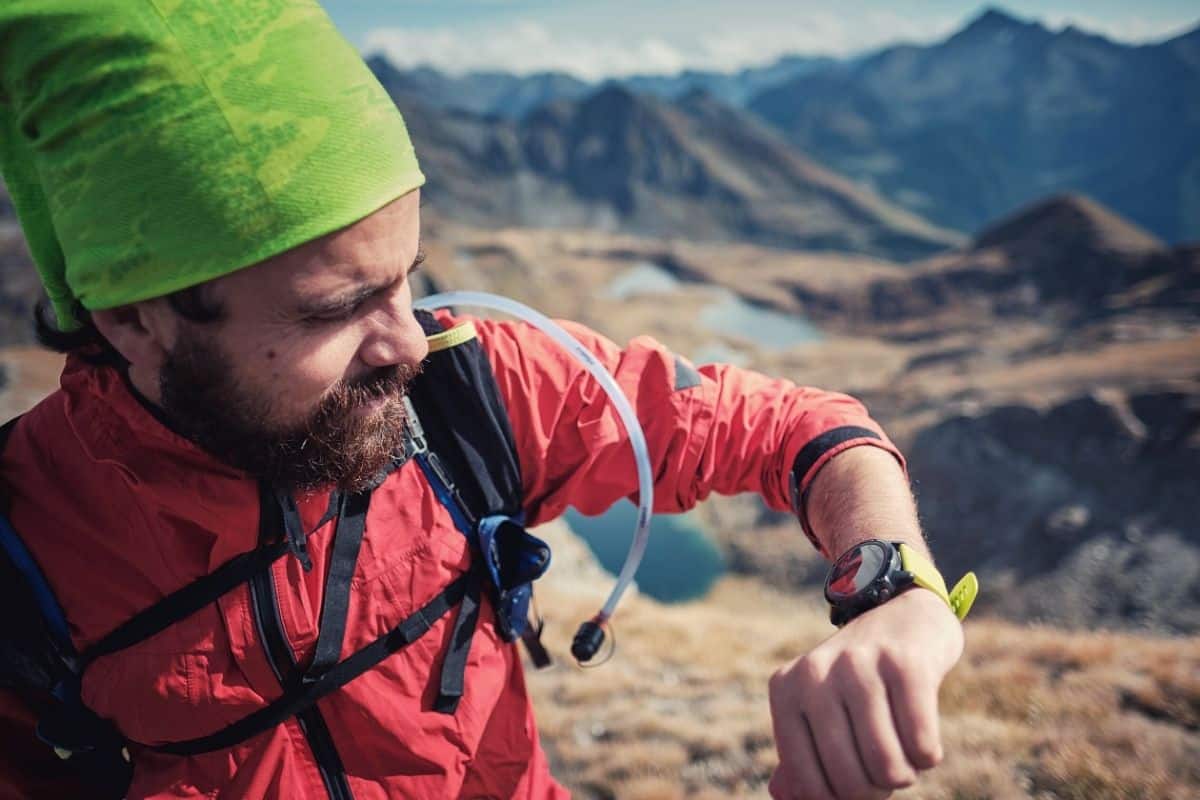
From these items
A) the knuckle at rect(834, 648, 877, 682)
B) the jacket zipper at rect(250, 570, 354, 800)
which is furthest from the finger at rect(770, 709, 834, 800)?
the jacket zipper at rect(250, 570, 354, 800)

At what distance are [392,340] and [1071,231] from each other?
103758 millimetres

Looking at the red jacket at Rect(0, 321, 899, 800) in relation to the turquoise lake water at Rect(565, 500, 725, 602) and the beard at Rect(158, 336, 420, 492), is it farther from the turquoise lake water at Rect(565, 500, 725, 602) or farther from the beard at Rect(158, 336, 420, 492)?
the turquoise lake water at Rect(565, 500, 725, 602)

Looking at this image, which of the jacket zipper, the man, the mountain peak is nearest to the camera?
the man

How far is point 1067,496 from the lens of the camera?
35281 mm

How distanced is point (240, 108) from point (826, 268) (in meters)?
129

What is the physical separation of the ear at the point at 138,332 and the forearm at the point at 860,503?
1.73 meters

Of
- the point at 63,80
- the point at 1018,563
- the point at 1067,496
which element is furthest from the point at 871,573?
the point at 1067,496

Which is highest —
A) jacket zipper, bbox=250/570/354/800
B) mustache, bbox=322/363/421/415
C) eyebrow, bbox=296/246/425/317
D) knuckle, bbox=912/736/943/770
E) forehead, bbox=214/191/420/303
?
forehead, bbox=214/191/420/303

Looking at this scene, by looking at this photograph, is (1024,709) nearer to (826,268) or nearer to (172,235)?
(172,235)

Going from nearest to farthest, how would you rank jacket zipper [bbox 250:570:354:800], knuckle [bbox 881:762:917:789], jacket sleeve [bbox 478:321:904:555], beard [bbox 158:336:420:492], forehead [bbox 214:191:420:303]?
knuckle [bbox 881:762:917:789] → forehead [bbox 214:191:420:303] → beard [bbox 158:336:420:492] → jacket zipper [bbox 250:570:354:800] → jacket sleeve [bbox 478:321:904:555]

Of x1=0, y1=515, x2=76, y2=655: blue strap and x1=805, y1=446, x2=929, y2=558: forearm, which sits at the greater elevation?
x1=805, y1=446, x2=929, y2=558: forearm

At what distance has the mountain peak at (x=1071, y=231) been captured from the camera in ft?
265

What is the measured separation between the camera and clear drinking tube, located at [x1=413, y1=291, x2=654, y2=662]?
2254mm

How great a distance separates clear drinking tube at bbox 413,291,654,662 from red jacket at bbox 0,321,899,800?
0.06m
